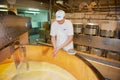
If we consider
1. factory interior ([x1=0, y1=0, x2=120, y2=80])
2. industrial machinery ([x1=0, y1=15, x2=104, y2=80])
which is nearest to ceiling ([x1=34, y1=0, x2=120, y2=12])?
factory interior ([x1=0, y1=0, x2=120, y2=80])

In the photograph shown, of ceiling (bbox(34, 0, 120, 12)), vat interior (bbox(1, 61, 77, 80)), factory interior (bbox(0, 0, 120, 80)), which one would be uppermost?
ceiling (bbox(34, 0, 120, 12))

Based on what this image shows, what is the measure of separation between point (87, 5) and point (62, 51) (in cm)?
322

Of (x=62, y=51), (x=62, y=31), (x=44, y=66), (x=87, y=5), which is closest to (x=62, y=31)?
(x=62, y=31)

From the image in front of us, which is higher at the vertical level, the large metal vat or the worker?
the worker

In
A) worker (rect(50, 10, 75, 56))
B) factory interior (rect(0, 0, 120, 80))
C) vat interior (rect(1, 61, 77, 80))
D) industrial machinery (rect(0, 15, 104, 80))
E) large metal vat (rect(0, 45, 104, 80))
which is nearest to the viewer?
factory interior (rect(0, 0, 120, 80))

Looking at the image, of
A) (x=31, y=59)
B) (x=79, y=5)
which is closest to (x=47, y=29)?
(x=79, y=5)

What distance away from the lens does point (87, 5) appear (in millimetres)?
4836

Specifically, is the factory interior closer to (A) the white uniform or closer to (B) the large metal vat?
(B) the large metal vat

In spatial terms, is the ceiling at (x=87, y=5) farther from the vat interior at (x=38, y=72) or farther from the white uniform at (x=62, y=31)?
the vat interior at (x=38, y=72)

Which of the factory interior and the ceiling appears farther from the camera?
the ceiling

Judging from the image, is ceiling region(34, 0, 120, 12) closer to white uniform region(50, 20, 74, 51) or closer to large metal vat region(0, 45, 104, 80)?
white uniform region(50, 20, 74, 51)

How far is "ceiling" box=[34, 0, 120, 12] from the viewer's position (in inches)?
173

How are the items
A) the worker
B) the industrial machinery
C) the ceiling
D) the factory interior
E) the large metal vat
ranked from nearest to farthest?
the factory interior, the industrial machinery, the large metal vat, the worker, the ceiling

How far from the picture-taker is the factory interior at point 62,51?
0.89 meters
